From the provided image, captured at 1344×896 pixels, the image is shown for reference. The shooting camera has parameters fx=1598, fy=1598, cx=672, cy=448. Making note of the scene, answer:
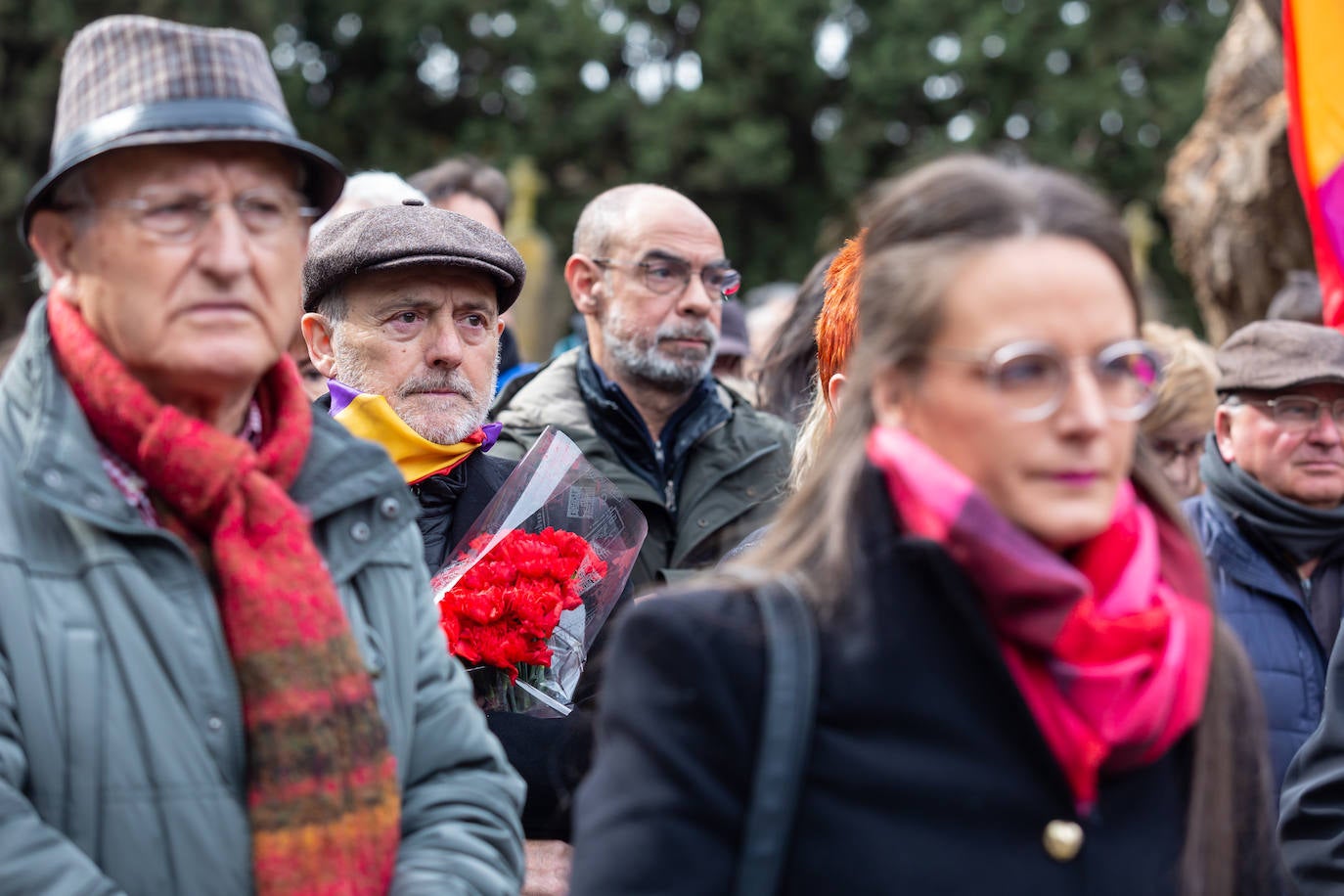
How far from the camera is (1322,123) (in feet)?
16.7

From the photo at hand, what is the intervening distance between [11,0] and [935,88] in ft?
41.7

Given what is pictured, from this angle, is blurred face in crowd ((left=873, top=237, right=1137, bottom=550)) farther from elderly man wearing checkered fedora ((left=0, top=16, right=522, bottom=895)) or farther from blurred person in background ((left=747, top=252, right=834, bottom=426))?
blurred person in background ((left=747, top=252, right=834, bottom=426))

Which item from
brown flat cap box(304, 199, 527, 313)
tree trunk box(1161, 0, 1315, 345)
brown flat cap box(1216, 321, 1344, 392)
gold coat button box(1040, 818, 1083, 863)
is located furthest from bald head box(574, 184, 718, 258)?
tree trunk box(1161, 0, 1315, 345)

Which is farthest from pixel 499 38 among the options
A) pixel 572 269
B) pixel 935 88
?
pixel 572 269

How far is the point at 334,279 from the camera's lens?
12.2ft

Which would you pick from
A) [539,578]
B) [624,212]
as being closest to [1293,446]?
[624,212]

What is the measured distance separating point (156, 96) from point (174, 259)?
21 centimetres

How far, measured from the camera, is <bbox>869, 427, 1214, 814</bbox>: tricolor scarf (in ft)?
6.37

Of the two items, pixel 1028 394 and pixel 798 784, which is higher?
pixel 1028 394

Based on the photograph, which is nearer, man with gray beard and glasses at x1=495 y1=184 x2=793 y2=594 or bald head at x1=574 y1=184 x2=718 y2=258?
man with gray beard and glasses at x1=495 y1=184 x2=793 y2=594

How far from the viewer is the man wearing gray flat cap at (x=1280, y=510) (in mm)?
4094

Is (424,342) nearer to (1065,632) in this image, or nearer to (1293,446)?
(1065,632)

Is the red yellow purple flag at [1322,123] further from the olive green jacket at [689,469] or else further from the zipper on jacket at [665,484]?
the zipper on jacket at [665,484]

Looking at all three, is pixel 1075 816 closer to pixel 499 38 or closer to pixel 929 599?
pixel 929 599
